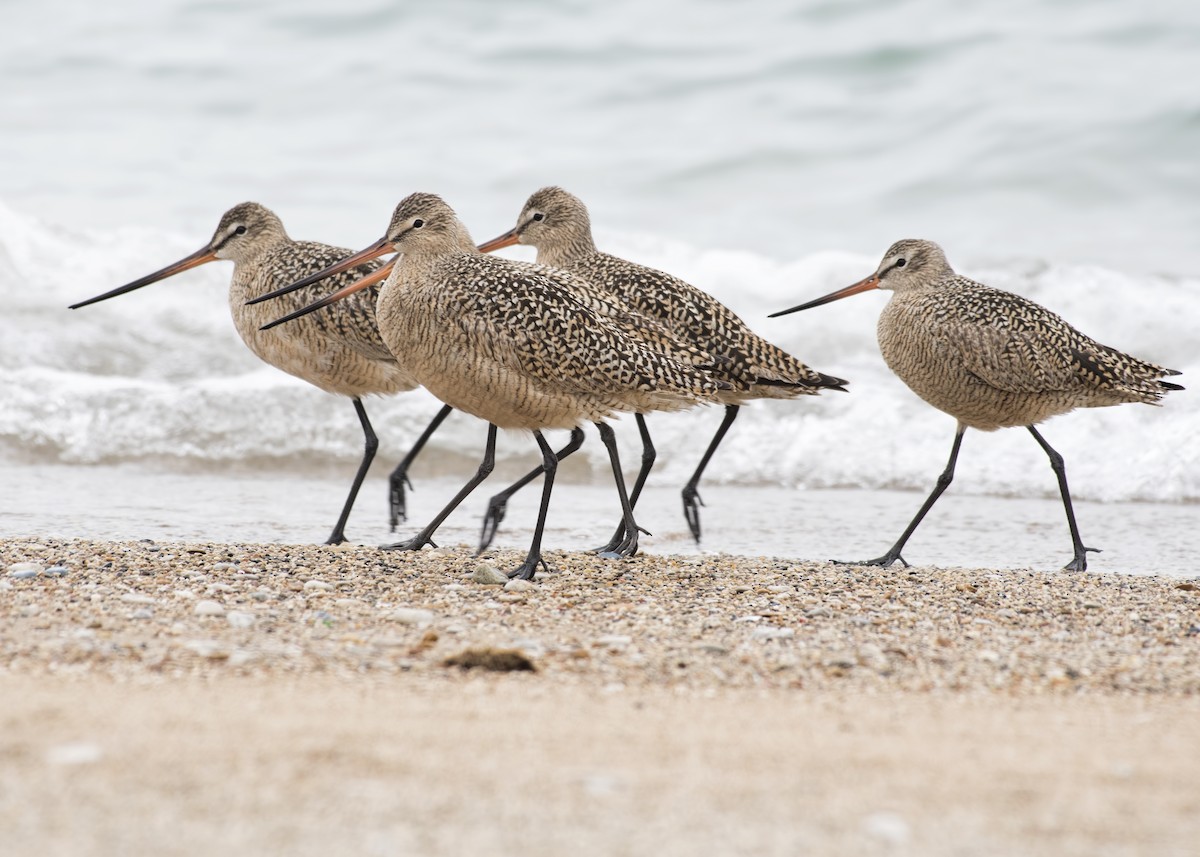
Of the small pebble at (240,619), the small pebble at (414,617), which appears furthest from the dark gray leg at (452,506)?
the small pebble at (240,619)

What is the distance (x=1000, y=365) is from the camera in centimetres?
655

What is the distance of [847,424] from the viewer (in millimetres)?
9672

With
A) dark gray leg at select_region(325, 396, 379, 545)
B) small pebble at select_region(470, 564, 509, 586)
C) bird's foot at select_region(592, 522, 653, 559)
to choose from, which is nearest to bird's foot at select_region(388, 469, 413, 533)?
dark gray leg at select_region(325, 396, 379, 545)

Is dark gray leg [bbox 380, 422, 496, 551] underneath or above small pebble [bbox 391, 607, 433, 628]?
above

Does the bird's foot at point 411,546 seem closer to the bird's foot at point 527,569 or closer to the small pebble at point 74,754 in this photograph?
the bird's foot at point 527,569

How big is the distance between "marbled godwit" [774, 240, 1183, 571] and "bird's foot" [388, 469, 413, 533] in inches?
90.5

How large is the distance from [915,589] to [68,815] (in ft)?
11.1

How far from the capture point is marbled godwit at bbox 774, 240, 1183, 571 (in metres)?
6.55

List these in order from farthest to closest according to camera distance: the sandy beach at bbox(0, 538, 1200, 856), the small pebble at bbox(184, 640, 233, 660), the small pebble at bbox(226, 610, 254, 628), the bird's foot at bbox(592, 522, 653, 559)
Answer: the bird's foot at bbox(592, 522, 653, 559)
the small pebble at bbox(226, 610, 254, 628)
the small pebble at bbox(184, 640, 233, 660)
the sandy beach at bbox(0, 538, 1200, 856)

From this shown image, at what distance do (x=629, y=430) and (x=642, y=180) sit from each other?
6.48 meters

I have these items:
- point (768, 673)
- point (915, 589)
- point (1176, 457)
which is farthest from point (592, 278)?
point (1176, 457)

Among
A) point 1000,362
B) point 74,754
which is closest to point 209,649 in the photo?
point 74,754

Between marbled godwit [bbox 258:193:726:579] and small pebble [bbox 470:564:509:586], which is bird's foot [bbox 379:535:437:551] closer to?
marbled godwit [bbox 258:193:726:579]

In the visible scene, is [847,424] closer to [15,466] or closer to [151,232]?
[15,466]
